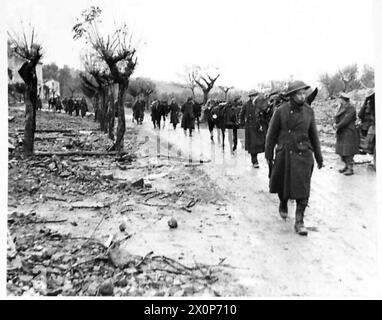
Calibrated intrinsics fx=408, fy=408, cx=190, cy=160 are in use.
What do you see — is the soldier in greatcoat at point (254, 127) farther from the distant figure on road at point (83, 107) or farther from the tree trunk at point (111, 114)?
the distant figure on road at point (83, 107)

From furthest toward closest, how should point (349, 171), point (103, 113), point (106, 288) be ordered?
1. point (103, 113)
2. point (349, 171)
3. point (106, 288)

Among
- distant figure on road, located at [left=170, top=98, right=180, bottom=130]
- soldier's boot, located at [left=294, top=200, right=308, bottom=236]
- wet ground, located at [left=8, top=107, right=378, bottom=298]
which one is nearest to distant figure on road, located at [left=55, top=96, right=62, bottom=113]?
wet ground, located at [left=8, top=107, right=378, bottom=298]

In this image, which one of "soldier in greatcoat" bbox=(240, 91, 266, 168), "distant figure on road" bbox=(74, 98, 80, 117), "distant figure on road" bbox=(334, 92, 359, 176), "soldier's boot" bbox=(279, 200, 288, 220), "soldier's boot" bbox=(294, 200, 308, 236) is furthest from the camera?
"soldier in greatcoat" bbox=(240, 91, 266, 168)

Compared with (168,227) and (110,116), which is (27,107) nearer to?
(110,116)

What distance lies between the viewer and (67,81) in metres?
3.63

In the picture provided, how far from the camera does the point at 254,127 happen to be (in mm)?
4551

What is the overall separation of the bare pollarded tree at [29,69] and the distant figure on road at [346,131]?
285 centimetres

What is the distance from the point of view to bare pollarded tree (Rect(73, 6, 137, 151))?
11.2ft

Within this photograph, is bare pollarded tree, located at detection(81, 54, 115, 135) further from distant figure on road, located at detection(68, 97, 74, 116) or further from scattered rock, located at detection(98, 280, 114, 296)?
scattered rock, located at detection(98, 280, 114, 296)

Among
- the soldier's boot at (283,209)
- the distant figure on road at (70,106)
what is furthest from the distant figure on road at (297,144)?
the distant figure on road at (70,106)

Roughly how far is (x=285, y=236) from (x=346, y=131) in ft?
5.35

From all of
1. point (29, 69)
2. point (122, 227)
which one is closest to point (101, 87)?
point (29, 69)

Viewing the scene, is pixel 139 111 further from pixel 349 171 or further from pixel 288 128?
pixel 349 171
